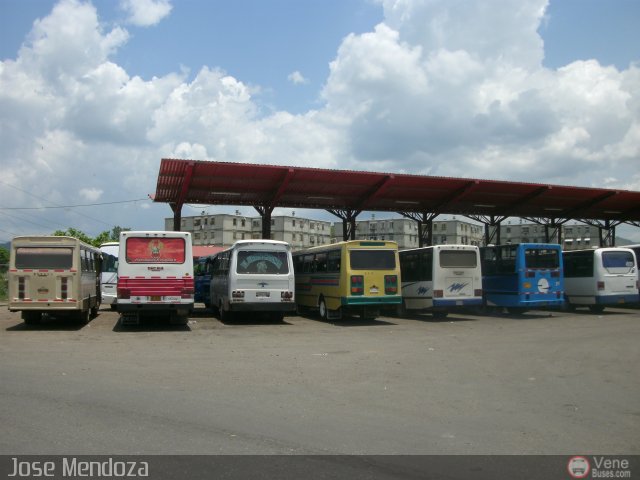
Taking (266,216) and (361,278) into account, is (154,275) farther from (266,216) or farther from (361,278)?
(266,216)

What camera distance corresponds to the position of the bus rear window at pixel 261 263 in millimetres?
19250

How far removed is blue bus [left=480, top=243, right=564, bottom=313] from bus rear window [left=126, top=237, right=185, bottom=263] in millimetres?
12748

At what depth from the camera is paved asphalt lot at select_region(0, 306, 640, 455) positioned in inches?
230

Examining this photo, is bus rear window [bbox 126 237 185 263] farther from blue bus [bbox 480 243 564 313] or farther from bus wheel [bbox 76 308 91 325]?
blue bus [bbox 480 243 564 313]

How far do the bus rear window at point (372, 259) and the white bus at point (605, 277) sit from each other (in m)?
9.26

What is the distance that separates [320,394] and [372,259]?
12061 mm

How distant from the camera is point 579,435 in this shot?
6.16 meters

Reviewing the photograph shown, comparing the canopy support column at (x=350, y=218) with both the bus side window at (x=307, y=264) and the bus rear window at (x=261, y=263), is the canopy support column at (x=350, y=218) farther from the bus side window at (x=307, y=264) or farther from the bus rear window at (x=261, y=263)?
the bus rear window at (x=261, y=263)

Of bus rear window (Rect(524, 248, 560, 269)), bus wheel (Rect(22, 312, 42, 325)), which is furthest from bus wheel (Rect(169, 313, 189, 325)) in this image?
bus rear window (Rect(524, 248, 560, 269))

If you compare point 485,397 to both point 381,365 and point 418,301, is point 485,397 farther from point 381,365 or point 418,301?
point 418,301
